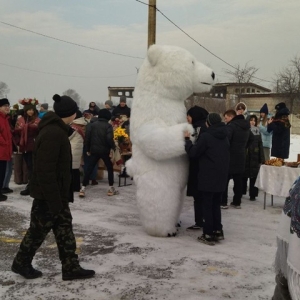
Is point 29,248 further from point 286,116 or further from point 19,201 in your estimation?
point 286,116

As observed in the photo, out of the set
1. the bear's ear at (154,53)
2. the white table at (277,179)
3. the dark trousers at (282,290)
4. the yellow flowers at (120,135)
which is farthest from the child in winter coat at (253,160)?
the dark trousers at (282,290)

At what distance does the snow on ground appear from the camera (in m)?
3.58

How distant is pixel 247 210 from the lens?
22.9ft

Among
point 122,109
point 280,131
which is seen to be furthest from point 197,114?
point 122,109

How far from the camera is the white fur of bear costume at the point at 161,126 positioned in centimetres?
502

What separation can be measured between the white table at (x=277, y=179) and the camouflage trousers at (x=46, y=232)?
427 centimetres

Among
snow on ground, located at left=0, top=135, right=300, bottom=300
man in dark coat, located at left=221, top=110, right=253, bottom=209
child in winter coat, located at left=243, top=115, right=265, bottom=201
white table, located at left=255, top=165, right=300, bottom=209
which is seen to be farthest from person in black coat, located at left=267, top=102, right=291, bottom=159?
snow on ground, located at left=0, top=135, right=300, bottom=300

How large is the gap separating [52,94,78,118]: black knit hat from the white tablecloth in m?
4.28

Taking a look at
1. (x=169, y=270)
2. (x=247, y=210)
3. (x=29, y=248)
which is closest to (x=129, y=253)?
(x=169, y=270)

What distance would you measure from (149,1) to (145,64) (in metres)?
6.48

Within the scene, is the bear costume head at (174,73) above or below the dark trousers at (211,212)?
above

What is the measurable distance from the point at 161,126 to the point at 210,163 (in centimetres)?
78

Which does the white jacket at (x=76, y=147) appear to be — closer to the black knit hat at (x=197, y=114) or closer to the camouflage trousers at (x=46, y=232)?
the black knit hat at (x=197, y=114)

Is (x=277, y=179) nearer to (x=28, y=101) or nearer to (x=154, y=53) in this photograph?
(x=154, y=53)
